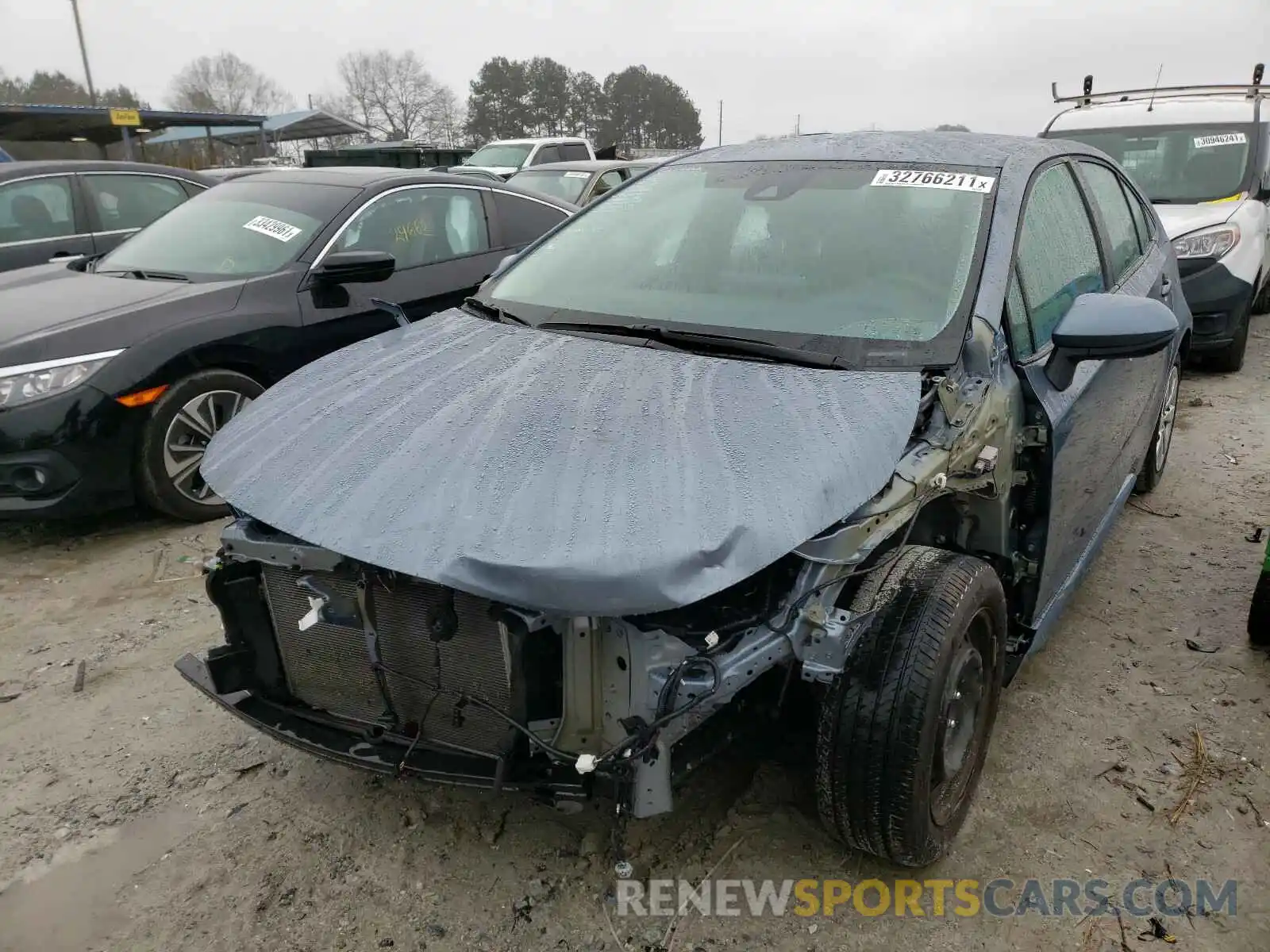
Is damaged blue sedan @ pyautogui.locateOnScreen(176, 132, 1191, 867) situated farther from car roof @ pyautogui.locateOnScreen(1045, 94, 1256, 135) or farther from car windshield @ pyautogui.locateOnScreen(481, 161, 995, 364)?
car roof @ pyautogui.locateOnScreen(1045, 94, 1256, 135)

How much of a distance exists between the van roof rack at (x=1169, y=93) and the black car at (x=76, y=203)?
7.41 meters

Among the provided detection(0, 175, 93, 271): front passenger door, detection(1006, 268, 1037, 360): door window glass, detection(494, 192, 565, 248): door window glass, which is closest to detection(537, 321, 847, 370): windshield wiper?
detection(1006, 268, 1037, 360): door window glass

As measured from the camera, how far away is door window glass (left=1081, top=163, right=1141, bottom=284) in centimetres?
337

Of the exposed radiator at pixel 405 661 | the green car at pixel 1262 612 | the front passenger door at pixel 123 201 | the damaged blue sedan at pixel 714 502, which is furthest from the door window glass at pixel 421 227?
the green car at pixel 1262 612

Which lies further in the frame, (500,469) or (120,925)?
(120,925)

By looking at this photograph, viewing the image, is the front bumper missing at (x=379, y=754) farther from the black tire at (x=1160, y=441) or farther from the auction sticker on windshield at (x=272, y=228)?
the black tire at (x=1160, y=441)

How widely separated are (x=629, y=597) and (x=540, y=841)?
100 cm

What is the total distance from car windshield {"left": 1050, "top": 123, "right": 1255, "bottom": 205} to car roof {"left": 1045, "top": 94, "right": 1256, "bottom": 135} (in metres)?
0.08

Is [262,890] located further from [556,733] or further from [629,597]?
[629,597]

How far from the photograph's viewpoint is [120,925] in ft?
6.98

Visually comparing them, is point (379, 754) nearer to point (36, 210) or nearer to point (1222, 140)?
point (36, 210)

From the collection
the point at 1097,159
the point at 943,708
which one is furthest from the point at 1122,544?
the point at 943,708

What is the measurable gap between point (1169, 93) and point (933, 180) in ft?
21.6

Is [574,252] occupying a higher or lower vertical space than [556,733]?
higher
